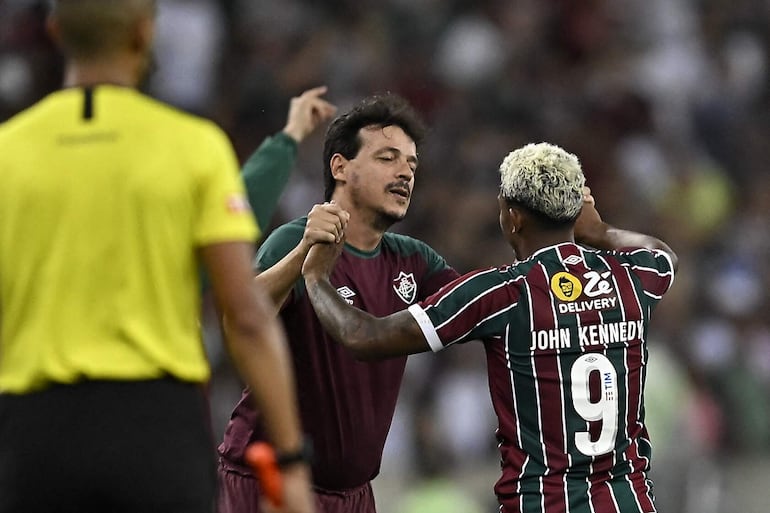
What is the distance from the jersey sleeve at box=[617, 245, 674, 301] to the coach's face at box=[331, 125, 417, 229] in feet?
3.09

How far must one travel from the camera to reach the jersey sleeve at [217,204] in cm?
326

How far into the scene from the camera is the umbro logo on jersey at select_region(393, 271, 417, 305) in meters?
5.57

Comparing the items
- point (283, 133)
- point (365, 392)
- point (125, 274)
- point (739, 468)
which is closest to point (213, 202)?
point (125, 274)

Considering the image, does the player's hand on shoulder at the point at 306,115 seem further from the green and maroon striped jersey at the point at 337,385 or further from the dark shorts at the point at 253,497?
the dark shorts at the point at 253,497

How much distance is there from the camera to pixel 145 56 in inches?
134

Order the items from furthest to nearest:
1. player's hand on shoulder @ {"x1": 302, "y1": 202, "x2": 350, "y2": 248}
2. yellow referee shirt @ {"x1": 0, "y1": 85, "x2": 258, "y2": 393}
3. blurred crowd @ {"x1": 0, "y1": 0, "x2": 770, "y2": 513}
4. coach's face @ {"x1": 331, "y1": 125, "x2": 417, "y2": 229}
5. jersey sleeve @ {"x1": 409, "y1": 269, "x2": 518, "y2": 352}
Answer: blurred crowd @ {"x1": 0, "y1": 0, "x2": 770, "y2": 513} → coach's face @ {"x1": 331, "y1": 125, "x2": 417, "y2": 229} → player's hand on shoulder @ {"x1": 302, "y1": 202, "x2": 350, "y2": 248} → jersey sleeve @ {"x1": 409, "y1": 269, "x2": 518, "y2": 352} → yellow referee shirt @ {"x1": 0, "y1": 85, "x2": 258, "y2": 393}

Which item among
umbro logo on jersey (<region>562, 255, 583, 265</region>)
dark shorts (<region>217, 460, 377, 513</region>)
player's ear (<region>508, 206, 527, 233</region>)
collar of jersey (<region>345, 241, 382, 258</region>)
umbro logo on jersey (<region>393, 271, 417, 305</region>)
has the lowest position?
dark shorts (<region>217, 460, 377, 513</region>)

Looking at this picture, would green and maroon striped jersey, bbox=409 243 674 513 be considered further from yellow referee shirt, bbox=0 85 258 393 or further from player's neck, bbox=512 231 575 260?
yellow referee shirt, bbox=0 85 258 393

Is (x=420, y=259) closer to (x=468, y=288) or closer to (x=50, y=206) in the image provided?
(x=468, y=288)

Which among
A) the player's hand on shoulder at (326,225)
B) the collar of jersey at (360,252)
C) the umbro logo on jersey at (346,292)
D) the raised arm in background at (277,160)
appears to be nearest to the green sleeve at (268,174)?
the raised arm in background at (277,160)

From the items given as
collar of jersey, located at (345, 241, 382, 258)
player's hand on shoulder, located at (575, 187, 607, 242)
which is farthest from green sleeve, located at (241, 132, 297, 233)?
player's hand on shoulder, located at (575, 187, 607, 242)

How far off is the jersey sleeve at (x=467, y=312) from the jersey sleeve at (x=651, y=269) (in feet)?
1.79

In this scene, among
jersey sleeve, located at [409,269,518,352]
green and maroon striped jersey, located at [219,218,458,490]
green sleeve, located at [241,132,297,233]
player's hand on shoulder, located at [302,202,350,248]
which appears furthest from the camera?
green sleeve, located at [241,132,297,233]

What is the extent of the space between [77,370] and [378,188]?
2477 millimetres
